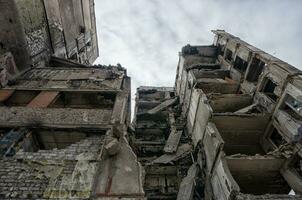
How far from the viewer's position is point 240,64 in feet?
52.5

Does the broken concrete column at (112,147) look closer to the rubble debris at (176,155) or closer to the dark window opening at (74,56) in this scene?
the rubble debris at (176,155)

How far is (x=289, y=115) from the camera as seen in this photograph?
9773 millimetres

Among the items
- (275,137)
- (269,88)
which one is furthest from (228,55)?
(275,137)

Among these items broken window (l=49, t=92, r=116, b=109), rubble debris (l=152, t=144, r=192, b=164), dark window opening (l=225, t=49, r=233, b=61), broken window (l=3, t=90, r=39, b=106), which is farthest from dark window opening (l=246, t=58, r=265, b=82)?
broken window (l=3, t=90, r=39, b=106)

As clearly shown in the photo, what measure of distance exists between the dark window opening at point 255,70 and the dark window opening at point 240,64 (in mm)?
1335

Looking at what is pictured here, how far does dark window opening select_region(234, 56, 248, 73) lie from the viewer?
50.3 feet

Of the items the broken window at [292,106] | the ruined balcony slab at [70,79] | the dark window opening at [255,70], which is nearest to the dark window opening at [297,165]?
the broken window at [292,106]

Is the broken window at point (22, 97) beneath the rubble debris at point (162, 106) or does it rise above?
above

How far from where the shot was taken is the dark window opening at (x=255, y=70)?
44.3 ft

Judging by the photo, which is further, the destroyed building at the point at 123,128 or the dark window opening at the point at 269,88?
the dark window opening at the point at 269,88

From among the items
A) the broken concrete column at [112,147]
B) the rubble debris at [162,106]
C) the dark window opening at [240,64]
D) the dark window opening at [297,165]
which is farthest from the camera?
the rubble debris at [162,106]

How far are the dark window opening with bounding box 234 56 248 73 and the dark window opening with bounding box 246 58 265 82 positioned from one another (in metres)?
A: 1.33

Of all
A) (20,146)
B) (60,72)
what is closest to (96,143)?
(20,146)

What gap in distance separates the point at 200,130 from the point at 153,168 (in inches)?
150
